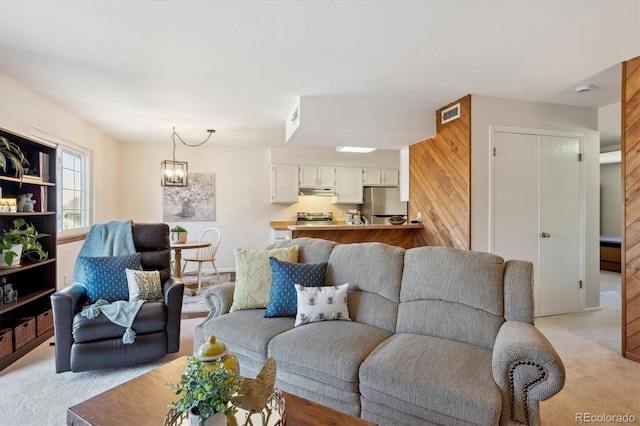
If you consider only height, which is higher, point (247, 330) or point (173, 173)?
point (173, 173)

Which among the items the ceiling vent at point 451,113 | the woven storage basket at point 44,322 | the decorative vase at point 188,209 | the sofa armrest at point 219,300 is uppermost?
the ceiling vent at point 451,113

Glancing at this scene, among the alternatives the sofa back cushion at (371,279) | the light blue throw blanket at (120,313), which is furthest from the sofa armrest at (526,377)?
the light blue throw blanket at (120,313)

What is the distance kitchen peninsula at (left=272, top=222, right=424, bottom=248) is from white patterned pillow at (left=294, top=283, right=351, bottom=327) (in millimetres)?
1689

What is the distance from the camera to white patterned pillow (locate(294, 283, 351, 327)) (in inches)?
84.9

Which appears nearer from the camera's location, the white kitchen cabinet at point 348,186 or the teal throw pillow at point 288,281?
the teal throw pillow at point 288,281

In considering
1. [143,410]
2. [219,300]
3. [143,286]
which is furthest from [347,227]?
[143,410]

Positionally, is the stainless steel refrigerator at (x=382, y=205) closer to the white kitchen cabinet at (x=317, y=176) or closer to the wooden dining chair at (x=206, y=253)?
the white kitchen cabinet at (x=317, y=176)

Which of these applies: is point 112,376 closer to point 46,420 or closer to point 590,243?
point 46,420

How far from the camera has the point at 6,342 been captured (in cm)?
246

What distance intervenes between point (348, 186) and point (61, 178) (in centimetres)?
463

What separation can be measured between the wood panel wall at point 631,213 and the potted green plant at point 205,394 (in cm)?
324

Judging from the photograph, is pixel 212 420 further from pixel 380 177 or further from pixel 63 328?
pixel 380 177

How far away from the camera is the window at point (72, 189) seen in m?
4.20

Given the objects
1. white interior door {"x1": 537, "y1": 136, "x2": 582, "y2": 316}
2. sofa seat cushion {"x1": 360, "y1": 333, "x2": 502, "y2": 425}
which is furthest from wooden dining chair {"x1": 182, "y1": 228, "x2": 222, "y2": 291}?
white interior door {"x1": 537, "y1": 136, "x2": 582, "y2": 316}
